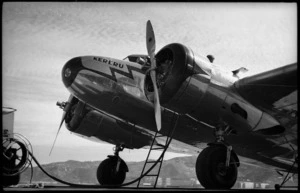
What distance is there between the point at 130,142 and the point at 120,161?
0.83 m

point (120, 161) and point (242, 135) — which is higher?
point (242, 135)

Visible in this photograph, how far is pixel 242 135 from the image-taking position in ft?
27.9

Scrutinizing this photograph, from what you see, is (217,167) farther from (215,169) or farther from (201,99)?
(201,99)

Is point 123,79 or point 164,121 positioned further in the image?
→ point 164,121

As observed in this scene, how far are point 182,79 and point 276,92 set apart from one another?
2284 millimetres

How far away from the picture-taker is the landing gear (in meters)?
10.9

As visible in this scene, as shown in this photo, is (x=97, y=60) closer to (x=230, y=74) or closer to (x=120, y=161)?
(x=230, y=74)

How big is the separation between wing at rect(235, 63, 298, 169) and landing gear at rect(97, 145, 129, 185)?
4993 mm

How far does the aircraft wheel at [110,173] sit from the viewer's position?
430 inches

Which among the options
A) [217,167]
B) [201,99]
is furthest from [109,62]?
[217,167]

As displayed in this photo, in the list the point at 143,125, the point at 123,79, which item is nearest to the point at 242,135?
the point at 143,125

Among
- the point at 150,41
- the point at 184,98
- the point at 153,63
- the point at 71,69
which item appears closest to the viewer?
the point at 184,98

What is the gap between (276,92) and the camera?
7406 millimetres

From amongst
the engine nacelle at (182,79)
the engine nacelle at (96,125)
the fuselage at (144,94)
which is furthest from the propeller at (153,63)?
the engine nacelle at (96,125)
